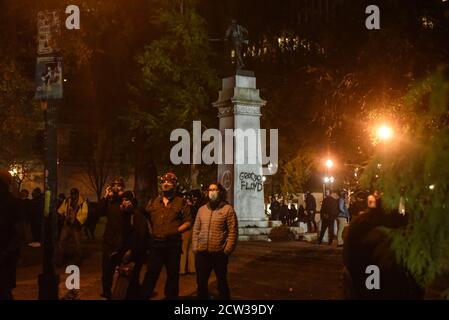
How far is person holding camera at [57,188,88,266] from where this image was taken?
13352mm

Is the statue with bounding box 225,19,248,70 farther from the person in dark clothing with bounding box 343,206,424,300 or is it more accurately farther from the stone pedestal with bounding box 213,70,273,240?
the person in dark clothing with bounding box 343,206,424,300

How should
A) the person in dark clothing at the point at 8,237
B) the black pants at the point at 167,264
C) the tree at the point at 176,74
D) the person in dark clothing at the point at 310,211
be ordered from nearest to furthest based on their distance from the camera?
the person in dark clothing at the point at 8,237 < the black pants at the point at 167,264 < the person in dark clothing at the point at 310,211 < the tree at the point at 176,74

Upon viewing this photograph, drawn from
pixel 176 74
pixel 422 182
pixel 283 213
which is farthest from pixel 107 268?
pixel 283 213

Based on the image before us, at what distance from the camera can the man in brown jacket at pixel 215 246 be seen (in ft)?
27.8

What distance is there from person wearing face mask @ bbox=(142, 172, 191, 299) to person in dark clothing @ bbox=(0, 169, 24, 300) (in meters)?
2.24

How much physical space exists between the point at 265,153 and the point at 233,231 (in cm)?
2282

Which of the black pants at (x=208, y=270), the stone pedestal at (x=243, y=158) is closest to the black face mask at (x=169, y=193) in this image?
the black pants at (x=208, y=270)

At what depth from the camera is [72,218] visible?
538 inches

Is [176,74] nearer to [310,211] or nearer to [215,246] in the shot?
[310,211]

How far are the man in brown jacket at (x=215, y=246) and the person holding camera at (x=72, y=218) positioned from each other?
17.4ft

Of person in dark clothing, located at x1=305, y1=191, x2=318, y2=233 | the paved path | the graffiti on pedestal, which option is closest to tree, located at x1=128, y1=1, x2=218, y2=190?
person in dark clothing, located at x1=305, y1=191, x2=318, y2=233

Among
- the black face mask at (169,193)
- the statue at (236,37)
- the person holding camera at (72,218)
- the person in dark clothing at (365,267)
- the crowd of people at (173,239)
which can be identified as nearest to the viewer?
the person in dark clothing at (365,267)

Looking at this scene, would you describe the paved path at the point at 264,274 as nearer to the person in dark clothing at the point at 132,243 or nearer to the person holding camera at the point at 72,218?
the person holding camera at the point at 72,218
